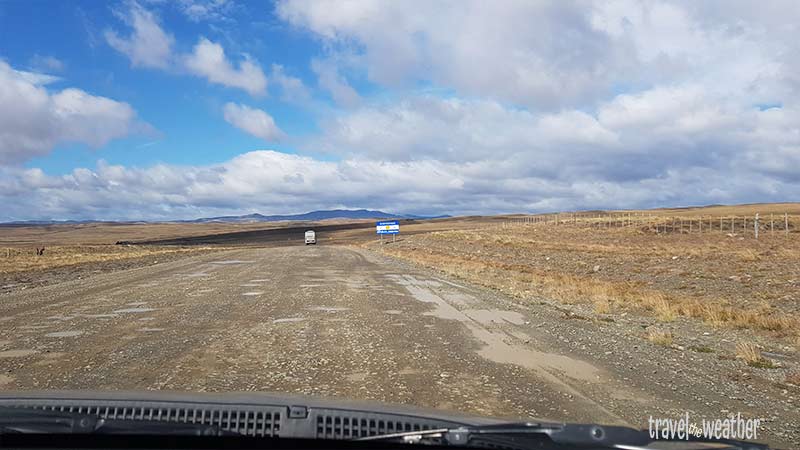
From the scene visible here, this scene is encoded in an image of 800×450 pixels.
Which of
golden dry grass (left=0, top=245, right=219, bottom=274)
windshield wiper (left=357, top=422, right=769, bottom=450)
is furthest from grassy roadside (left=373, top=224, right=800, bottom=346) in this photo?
golden dry grass (left=0, top=245, right=219, bottom=274)

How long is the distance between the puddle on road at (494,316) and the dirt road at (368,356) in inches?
1.9

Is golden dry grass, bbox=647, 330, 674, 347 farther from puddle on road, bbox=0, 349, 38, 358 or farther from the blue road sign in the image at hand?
the blue road sign

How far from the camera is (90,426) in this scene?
3496 mm

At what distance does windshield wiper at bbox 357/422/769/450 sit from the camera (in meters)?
3.19

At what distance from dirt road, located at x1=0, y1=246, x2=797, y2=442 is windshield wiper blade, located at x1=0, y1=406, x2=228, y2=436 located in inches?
104

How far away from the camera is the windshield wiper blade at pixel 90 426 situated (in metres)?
3.47

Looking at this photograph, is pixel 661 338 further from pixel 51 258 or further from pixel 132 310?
pixel 51 258

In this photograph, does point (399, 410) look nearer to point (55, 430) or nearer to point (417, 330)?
point (55, 430)

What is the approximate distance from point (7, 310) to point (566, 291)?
14807 millimetres

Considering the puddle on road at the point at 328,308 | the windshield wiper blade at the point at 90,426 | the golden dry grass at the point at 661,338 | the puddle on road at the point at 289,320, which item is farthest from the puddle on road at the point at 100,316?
the golden dry grass at the point at 661,338

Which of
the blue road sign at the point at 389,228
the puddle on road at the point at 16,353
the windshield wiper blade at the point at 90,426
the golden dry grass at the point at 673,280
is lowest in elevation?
the golden dry grass at the point at 673,280

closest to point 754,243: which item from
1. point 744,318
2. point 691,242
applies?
point 691,242

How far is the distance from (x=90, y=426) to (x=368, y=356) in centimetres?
486

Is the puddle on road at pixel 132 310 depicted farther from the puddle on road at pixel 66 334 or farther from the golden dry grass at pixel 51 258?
the golden dry grass at pixel 51 258
